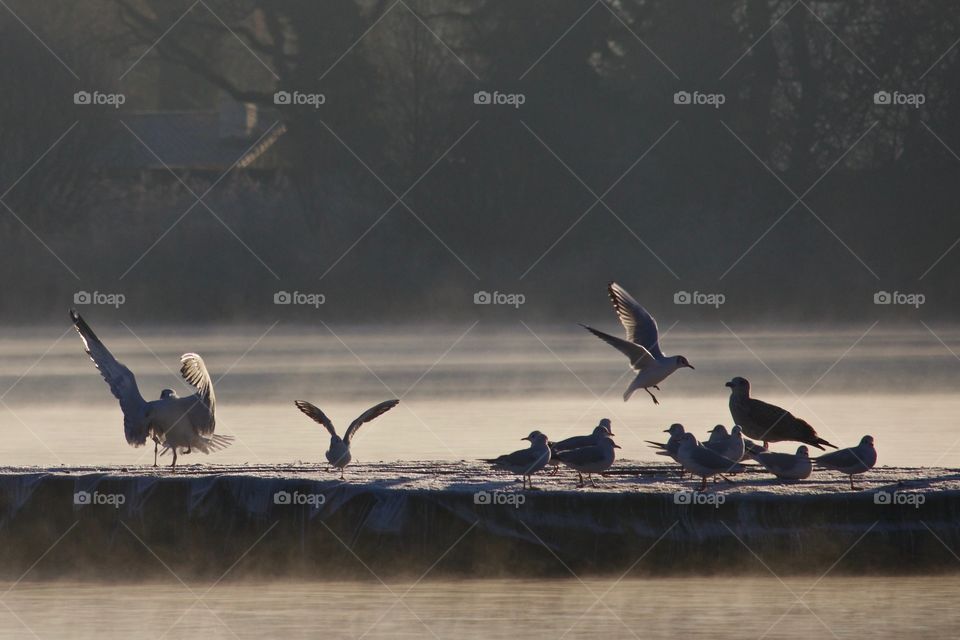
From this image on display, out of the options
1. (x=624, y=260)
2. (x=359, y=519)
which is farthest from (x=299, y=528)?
(x=624, y=260)

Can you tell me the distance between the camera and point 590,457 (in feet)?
44.8

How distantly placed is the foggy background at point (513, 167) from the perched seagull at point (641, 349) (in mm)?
26798

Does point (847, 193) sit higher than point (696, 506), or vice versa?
point (847, 193)

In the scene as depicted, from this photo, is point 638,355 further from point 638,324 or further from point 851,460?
point 851,460

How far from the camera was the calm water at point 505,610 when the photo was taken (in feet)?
40.1

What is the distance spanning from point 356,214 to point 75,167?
26.5 ft

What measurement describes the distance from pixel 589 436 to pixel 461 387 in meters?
14.1

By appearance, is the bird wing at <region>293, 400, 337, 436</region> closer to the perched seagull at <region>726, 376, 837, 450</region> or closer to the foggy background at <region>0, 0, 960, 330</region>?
the perched seagull at <region>726, 376, 837, 450</region>

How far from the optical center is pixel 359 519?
13180 millimetres

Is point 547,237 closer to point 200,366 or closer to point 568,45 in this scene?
point 568,45

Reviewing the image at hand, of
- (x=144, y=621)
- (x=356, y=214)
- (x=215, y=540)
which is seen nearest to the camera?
(x=144, y=621)

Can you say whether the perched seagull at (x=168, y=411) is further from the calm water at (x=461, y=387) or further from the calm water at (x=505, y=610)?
the calm water at (x=461, y=387)

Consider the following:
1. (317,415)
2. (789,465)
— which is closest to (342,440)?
(317,415)

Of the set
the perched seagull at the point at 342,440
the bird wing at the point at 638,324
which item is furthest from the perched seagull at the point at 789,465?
the bird wing at the point at 638,324
